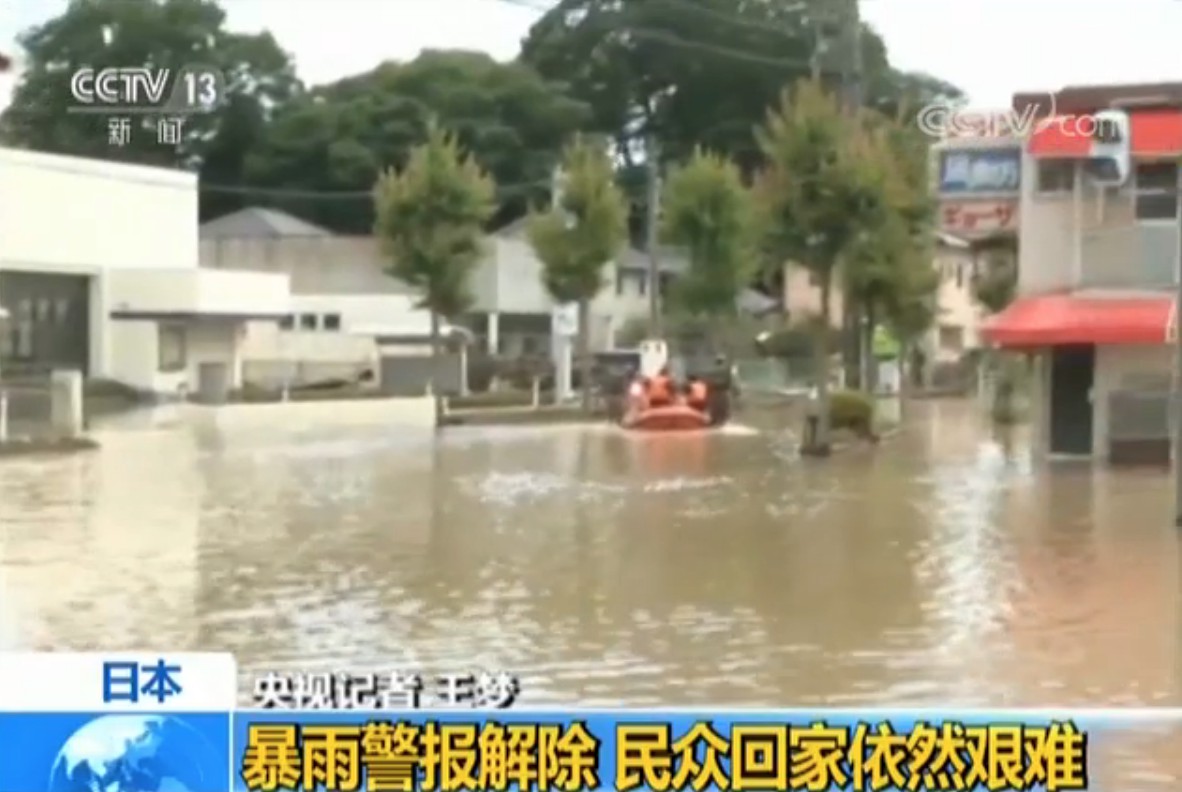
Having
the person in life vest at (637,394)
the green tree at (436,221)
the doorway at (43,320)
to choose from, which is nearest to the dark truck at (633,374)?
the person in life vest at (637,394)

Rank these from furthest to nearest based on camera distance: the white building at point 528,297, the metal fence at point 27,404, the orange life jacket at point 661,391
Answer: the orange life jacket at point 661,391, the white building at point 528,297, the metal fence at point 27,404

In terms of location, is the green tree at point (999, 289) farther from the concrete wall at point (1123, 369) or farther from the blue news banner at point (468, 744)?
the blue news banner at point (468, 744)

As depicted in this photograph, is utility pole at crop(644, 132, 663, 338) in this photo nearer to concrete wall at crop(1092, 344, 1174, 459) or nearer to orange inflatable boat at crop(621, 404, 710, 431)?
orange inflatable boat at crop(621, 404, 710, 431)

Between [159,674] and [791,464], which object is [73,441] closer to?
[159,674]

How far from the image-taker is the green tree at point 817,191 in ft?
13.5

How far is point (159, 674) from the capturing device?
3.85m

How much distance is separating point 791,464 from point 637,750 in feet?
2.46

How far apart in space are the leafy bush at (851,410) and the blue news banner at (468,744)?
586 mm

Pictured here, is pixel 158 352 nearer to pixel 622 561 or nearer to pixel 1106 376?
pixel 622 561

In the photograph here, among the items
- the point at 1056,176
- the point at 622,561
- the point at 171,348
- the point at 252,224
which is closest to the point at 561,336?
the point at 622,561

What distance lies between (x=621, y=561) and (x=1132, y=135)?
1.13 metres

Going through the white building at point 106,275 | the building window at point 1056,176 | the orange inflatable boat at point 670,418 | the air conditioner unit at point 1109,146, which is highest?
the air conditioner unit at point 1109,146

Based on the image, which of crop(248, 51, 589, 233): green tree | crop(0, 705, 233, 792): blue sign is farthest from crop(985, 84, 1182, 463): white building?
crop(0, 705, 233, 792): blue sign

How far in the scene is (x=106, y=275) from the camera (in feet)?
13.2
